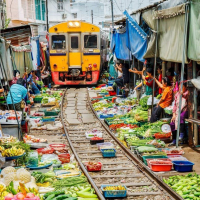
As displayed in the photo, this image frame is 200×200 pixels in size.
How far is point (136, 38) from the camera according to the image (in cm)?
1396

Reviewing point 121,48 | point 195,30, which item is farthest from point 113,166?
point 121,48

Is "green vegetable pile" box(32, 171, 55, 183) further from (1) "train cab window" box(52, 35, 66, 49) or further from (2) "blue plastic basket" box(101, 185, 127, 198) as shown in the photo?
(1) "train cab window" box(52, 35, 66, 49)

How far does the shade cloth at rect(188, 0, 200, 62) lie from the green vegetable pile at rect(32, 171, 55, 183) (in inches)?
151

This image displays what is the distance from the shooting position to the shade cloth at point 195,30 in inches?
323

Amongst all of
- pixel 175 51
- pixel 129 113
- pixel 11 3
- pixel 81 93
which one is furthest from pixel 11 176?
pixel 11 3

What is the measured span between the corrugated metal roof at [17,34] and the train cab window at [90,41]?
161 inches

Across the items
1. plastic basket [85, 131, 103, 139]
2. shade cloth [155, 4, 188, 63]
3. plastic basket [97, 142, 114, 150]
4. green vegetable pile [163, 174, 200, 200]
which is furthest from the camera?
plastic basket [85, 131, 103, 139]

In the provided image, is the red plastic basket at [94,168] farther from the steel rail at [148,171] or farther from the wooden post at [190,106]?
the wooden post at [190,106]

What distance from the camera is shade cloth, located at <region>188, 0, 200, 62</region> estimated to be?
8.20 meters

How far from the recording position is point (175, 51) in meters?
9.65

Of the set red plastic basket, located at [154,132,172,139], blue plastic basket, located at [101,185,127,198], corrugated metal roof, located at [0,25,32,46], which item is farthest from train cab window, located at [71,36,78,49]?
blue plastic basket, located at [101,185,127,198]

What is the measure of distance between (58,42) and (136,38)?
9.09 metres

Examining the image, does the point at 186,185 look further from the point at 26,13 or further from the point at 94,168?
the point at 26,13

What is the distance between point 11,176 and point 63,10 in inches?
1630
